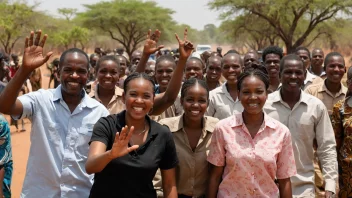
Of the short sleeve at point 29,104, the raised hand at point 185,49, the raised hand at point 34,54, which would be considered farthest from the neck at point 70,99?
the raised hand at point 185,49

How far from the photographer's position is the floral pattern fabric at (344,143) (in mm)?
3350

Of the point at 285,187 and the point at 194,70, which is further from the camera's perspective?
the point at 194,70

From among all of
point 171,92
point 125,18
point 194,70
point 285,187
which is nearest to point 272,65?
point 194,70

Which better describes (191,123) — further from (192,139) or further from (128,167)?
(128,167)

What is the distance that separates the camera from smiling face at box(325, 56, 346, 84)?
14.2 ft

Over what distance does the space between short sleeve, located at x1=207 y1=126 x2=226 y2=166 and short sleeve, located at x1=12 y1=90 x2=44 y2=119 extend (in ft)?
3.75

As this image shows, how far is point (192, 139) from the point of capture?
9.74 ft

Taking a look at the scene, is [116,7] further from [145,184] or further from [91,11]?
[145,184]

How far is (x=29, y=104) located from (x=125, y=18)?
25818 mm

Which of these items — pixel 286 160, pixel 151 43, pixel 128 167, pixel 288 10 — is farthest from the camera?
pixel 288 10

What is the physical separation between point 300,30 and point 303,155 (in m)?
26.7

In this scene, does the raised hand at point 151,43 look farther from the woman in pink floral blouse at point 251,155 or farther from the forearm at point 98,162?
the forearm at point 98,162

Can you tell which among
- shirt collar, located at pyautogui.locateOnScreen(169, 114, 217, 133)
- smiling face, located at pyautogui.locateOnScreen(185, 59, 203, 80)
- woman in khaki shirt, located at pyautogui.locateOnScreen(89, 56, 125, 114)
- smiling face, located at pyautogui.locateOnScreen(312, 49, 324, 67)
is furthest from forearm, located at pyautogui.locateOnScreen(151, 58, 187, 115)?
smiling face, located at pyautogui.locateOnScreen(312, 49, 324, 67)

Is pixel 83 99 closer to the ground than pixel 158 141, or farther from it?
farther from it
